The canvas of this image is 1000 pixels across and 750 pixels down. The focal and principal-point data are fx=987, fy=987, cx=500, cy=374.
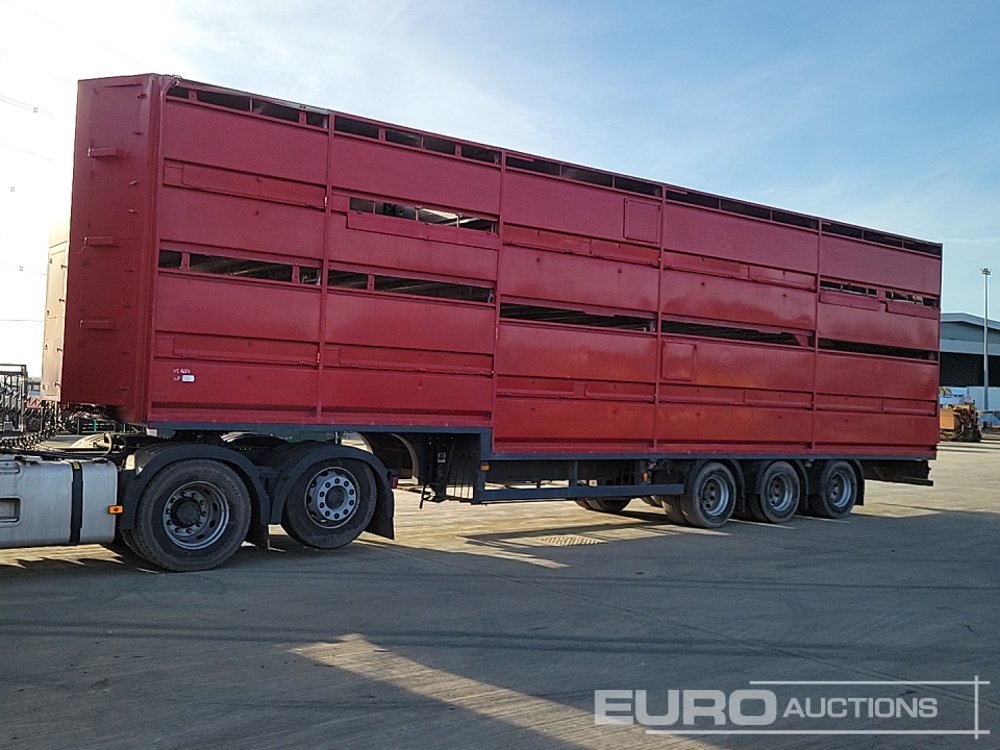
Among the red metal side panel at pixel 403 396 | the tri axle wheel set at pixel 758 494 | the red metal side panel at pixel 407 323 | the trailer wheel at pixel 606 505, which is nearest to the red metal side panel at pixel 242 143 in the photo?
the red metal side panel at pixel 407 323

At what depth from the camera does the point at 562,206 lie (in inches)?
452

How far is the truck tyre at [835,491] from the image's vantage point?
14.7m

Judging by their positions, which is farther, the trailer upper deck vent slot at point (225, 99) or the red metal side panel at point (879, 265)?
the red metal side panel at point (879, 265)

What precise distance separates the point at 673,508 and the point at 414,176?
5993 mm

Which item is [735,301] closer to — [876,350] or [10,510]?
[876,350]

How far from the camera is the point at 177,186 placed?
8.93 metres

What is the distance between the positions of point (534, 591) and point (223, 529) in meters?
2.95

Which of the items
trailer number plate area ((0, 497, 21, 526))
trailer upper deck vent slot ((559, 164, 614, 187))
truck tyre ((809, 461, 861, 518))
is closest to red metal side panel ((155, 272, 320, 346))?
trailer number plate area ((0, 497, 21, 526))

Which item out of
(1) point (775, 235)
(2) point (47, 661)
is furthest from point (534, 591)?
(1) point (775, 235)

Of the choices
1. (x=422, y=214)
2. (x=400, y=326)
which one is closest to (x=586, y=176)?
(x=422, y=214)

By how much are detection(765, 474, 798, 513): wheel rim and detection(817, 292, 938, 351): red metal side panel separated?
2170 mm

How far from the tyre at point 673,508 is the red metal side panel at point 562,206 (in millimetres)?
3681

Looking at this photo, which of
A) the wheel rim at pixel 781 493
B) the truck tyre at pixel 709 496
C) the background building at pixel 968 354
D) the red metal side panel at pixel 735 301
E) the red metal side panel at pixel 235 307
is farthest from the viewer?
the background building at pixel 968 354

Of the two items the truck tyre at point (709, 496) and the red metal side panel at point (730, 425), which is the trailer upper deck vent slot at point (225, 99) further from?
the truck tyre at point (709, 496)
